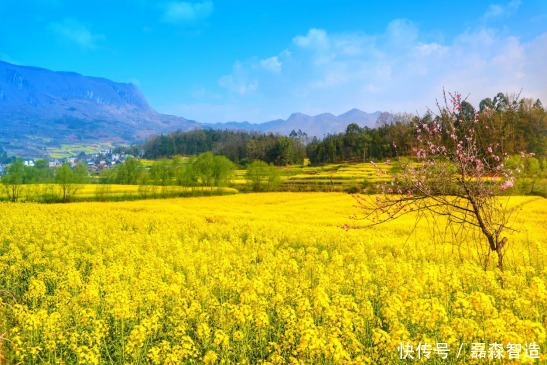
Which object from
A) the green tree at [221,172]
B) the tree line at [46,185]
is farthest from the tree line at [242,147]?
the tree line at [46,185]

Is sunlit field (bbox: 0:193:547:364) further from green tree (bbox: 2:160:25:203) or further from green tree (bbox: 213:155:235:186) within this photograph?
green tree (bbox: 213:155:235:186)

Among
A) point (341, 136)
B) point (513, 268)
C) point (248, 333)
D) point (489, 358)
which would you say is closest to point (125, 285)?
point (248, 333)

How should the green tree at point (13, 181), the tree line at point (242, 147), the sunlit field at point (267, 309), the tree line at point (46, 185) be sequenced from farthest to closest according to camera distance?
the tree line at point (242, 147)
the green tree at point (13, 181)
the tree line at point (46, 185)
the sunlit field at point (267, 309)

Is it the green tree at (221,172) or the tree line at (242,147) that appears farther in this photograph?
the tree line at (242,147)

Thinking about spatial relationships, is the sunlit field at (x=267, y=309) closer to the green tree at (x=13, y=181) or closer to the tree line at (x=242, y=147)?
the green tree at (x=13, y=181)

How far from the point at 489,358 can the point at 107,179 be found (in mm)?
83630

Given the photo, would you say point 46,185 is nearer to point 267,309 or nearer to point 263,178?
point 263,178

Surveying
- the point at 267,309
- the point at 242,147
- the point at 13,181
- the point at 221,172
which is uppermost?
the point at 242,147

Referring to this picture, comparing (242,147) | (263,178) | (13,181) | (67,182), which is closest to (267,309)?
(67,182)

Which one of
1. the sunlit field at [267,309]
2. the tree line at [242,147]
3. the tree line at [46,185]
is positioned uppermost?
the tree line at [242,147]

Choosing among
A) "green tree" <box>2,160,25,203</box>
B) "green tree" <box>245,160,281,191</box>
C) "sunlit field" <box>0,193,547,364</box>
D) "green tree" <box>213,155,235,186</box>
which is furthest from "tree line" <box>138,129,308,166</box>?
"sunlit field" <box>0,193,547,364</box>

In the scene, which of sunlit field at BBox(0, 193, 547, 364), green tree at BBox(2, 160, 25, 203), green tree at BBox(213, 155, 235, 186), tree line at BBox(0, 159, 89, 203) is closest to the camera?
sunlit field at BBox(0, 193, 547, 364)

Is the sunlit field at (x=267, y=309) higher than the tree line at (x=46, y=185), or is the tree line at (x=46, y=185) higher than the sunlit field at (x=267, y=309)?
the tree line at (x=46, y=185)

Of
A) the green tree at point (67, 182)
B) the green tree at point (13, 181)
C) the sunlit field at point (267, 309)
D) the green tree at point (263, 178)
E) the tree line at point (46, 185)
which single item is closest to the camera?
the sunlit field at point (267, 309)
